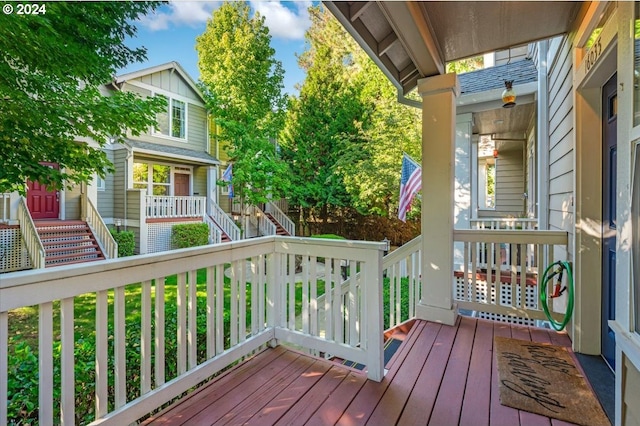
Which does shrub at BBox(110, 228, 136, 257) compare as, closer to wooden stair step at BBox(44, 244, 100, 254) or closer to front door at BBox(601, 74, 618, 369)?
wooden stair step at BBox(44, 244, 100, 254)

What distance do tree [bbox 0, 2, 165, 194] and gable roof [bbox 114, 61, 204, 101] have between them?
6.00 meters

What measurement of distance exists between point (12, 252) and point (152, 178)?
4393 millimetres

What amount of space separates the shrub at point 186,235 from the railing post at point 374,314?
27.6 ft

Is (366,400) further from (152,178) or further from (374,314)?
(152,178)

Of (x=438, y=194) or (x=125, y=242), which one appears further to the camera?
(x=125, y=242)

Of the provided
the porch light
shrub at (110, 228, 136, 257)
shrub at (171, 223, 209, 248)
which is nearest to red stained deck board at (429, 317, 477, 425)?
the porch light

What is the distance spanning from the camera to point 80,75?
3580 millimetres

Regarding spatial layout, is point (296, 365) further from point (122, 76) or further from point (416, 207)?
point (122, 76)

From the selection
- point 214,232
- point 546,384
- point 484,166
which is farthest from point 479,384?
point 484,166

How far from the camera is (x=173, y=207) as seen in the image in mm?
9742

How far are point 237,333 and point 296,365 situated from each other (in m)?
0.50

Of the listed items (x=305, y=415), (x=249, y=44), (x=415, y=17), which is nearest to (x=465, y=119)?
(x=415, y=17)

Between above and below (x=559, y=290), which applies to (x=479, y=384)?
below

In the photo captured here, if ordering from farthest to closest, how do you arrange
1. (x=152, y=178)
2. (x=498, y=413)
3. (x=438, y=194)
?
1. (x=152, y=178)
2. (x=438, y=194)
3. (x=498, y=413)
